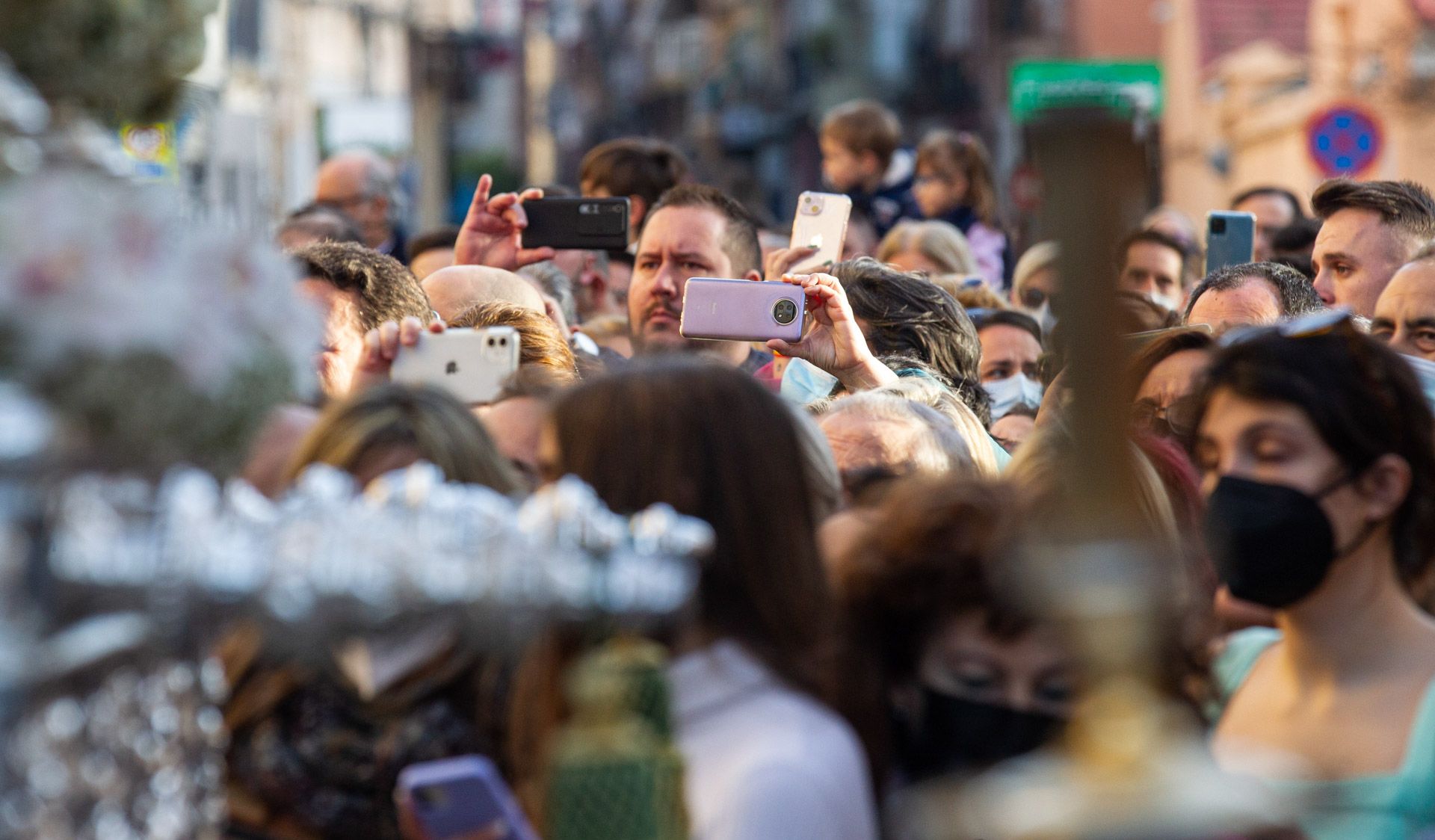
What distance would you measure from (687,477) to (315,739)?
60 cm

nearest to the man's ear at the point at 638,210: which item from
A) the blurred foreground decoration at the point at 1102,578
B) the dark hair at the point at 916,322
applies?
the dark hair at the point at 916,322

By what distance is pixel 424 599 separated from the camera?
1838 millimetres

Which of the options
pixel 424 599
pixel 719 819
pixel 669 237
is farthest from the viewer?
pixel 669 237

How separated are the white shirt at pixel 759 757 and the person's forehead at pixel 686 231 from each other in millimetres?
3613

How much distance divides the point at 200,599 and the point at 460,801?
12.7 inches

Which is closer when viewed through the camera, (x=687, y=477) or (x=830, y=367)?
(x=687, y=477)

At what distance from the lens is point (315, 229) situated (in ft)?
21.4

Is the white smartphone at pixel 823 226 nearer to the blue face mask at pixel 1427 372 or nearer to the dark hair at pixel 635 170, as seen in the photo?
the dark hair at pixel 635 170

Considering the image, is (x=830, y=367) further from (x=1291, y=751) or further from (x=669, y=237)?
(x=1291, y=751)

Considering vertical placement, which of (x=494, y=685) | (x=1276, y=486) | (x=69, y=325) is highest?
(x=69, y=325)

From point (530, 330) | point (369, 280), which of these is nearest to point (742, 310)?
point (530, 330)

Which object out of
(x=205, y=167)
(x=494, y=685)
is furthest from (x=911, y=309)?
(x=205, y=167)

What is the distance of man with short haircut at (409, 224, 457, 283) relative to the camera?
6.85 meters

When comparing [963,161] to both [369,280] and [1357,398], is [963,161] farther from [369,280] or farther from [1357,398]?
[1357,398]
